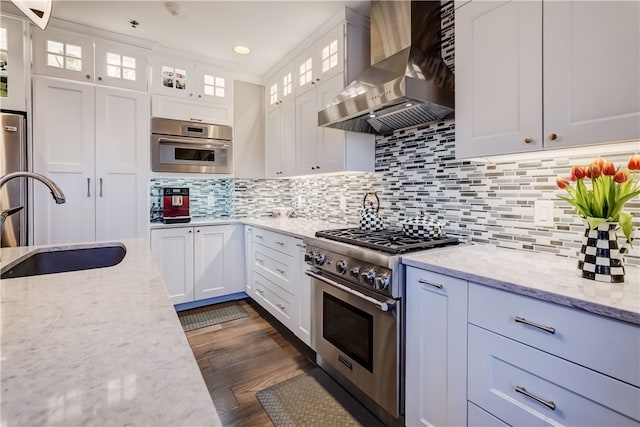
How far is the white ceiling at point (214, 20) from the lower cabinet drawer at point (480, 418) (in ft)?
Result: 8.26

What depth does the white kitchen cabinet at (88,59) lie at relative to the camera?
8.35 feet

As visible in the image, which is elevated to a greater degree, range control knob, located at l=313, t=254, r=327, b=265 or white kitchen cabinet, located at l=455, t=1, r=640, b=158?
white kitchen cabinet, located at l=455, t=1, r=640, b=158

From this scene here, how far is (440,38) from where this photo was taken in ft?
6.61

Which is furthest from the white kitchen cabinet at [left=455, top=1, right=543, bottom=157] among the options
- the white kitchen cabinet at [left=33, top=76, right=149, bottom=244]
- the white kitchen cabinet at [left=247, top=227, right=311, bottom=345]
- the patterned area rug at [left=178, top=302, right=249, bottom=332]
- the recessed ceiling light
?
the white kitchen cabinet at [left=33, top=76, right=149, bottom=244]

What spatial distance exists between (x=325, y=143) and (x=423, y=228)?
3.66ft

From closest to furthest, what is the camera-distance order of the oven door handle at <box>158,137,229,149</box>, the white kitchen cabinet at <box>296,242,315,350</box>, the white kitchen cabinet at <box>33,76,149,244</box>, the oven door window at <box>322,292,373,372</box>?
the oven door window at <box>322,292,373,372</box> < the white kitchen cabinet at <box>296,242,315,350</box> < the white kitchen cabinet at <box>33,76,149,244</box> < the oven door handle at <box>158,137,229,149</box>

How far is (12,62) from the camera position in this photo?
7.91 ft

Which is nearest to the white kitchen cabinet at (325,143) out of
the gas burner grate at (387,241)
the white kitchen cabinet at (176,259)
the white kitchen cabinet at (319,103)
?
the white kitchen cabinet at (319,103)

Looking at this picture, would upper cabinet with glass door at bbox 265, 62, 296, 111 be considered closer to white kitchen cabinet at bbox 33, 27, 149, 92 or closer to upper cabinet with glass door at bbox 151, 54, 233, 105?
upper cabinet with glass door at bbox 151, 54, 233, 105

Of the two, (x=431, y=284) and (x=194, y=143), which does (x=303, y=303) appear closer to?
(x=431, y=284)

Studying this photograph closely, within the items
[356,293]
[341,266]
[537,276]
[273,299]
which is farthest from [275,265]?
[537,276]

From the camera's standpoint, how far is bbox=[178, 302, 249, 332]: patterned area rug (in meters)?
2.85

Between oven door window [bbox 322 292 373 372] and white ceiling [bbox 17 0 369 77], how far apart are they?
6.82 ft

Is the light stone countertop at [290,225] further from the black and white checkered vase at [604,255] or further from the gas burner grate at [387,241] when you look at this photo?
the black and white checkered vase at [604,255]
